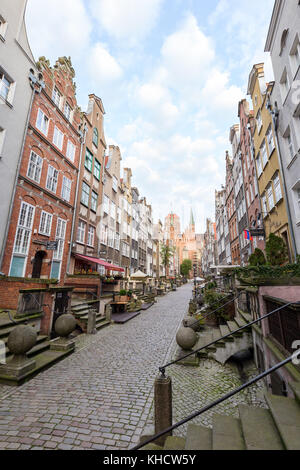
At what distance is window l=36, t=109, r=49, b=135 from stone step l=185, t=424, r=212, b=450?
18.8 metres

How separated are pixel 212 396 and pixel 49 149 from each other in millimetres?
18351

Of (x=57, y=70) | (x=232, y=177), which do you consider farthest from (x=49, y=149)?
(x=232, y=177)

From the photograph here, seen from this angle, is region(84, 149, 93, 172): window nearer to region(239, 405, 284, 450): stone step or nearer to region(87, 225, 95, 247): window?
region(87, 225, 95, 247): window

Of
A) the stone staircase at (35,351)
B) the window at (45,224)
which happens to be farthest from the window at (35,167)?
the stone staircase at (35,351)

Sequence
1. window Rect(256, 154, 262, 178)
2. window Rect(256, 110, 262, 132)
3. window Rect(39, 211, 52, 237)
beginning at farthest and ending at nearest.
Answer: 1. window Rect(256, 154, 262, 178)
2. window Rect(256, 110, 262, 132)
3. window Rect(39, 211, 52, 237)

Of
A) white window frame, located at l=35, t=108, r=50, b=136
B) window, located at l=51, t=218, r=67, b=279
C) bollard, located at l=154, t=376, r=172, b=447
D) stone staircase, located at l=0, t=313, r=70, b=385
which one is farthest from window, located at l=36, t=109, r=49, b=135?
bollard, located at l=154, t=376, r=172, b=447

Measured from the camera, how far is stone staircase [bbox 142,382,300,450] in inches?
99.1

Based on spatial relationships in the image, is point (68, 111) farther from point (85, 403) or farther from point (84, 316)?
point (85, 403)

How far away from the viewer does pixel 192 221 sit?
577 ft

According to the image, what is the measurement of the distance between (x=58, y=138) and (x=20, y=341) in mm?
16982

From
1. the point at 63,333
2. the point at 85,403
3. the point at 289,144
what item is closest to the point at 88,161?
the point at 289,144

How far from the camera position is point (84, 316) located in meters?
11.8

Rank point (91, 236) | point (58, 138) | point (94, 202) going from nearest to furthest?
point (58, 138) → point (91, 236) → point (94, 202)

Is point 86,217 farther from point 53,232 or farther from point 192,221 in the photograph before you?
point 192,221
